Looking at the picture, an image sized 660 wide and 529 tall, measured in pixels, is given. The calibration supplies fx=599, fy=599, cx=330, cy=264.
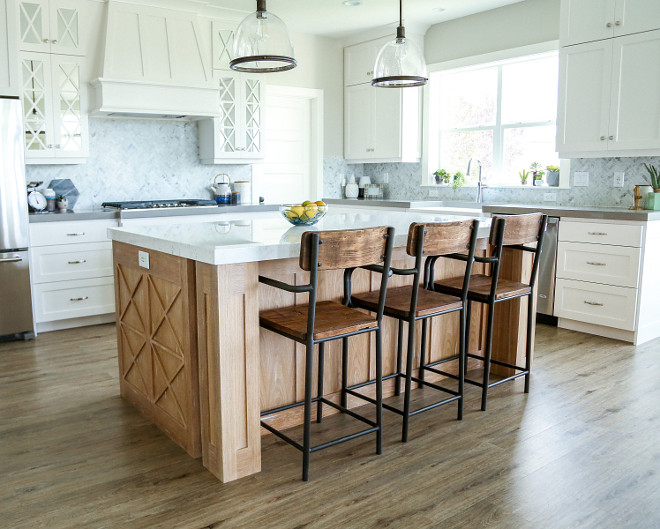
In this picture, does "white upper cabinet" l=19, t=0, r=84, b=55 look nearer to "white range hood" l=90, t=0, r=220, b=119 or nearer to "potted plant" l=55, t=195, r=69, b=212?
"white range hood" l=90, t=0, r=220, b=119

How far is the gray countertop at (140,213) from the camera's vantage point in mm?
4609

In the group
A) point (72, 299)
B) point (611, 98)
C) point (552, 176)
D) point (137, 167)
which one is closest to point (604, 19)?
point (611, 98)

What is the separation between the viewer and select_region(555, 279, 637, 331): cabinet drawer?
169 inches

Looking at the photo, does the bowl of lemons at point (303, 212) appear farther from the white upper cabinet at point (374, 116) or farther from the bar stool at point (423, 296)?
the white upper cabinet at point (374, 116)

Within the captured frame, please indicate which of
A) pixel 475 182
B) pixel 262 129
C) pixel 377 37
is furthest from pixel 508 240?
pixel 377 37

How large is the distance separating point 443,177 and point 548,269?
1937 millimetres

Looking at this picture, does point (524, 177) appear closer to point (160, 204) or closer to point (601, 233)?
point (601, 233)

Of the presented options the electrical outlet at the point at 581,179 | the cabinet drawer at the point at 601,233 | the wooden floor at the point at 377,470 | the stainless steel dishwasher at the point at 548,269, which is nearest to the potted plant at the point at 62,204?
the wooden floor at the point at 377,470

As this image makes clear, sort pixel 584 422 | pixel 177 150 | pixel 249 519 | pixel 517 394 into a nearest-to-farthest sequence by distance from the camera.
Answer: pixel 249 519, pixel 584 422, pixel 517 394, pixel 177 150

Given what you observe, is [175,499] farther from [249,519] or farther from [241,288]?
[241,288]

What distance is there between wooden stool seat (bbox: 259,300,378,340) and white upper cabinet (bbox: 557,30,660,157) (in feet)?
9.67

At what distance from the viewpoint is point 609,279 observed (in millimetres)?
4371

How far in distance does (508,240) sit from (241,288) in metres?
1.45

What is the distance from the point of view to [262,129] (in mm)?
6031
